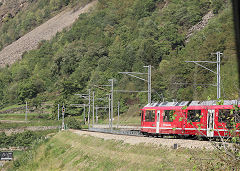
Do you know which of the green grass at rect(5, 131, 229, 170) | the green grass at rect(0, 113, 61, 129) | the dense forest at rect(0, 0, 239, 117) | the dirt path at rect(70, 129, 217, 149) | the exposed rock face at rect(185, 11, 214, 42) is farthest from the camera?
the exposed rock face at rect(185, 11, 214, 42)

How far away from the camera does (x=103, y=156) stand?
116 ft

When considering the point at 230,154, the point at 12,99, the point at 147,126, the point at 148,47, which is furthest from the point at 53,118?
the point at 230,154

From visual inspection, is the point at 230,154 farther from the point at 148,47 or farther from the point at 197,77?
the point at 148,47

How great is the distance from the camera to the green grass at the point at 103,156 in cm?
2473

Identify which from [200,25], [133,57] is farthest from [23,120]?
[200,25]

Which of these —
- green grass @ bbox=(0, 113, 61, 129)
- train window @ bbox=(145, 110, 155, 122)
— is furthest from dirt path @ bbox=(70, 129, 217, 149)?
green grass @ bbox=(0, 113, 61, 129)

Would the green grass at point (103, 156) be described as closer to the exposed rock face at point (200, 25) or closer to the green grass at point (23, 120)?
the green grass at point (23, 120)

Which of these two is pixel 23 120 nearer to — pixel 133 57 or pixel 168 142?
pixel 133 57

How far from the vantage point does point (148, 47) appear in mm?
138125

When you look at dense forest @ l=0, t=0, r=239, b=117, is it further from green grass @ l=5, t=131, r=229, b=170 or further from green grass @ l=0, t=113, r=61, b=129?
green grass @ l=5, t=131, r=229, b=170

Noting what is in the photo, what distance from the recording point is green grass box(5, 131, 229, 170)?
24734mm

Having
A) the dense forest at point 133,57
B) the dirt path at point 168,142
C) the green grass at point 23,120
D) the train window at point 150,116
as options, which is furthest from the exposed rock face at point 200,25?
the dirt path at point 168,142

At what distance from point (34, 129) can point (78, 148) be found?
74907 millimetres

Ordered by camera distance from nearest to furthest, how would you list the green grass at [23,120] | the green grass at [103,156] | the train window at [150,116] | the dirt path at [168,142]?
the green grass at [103,156]
the dirt path at [168,142]
the train window at [150,116]
the green grass at [23,120]
